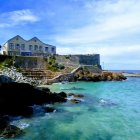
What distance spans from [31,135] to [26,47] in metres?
78.4

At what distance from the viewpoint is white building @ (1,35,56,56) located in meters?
95.6

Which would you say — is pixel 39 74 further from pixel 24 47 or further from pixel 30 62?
pixel 24 47

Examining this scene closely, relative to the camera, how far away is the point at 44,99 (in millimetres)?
38000

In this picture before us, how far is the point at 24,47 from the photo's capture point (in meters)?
98.4

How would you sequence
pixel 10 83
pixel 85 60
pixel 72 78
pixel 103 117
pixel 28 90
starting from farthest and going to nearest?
pixel 85 60 → pixel 72 78 → pixel 28 90 → pixel 10 83 → pixel 103 117

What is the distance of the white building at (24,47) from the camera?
95.6 meters

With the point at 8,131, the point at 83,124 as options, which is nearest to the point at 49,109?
the point at 83,124

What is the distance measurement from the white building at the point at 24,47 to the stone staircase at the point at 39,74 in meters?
18.2

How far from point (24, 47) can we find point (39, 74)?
23397 mm

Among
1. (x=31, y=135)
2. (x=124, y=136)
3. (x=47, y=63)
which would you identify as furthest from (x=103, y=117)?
(x=47, y=63)

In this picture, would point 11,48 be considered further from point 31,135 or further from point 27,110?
point 31,135

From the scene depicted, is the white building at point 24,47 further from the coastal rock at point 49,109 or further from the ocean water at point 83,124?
the coastal rock at point 49,109

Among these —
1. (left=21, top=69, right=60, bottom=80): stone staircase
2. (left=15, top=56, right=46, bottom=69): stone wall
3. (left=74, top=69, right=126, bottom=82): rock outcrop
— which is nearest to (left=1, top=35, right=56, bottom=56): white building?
(left=15, top=56, right=46, bottom=69): stone wall

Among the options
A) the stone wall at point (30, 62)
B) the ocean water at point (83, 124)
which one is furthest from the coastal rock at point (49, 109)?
the stone wall at point (30, 62)
